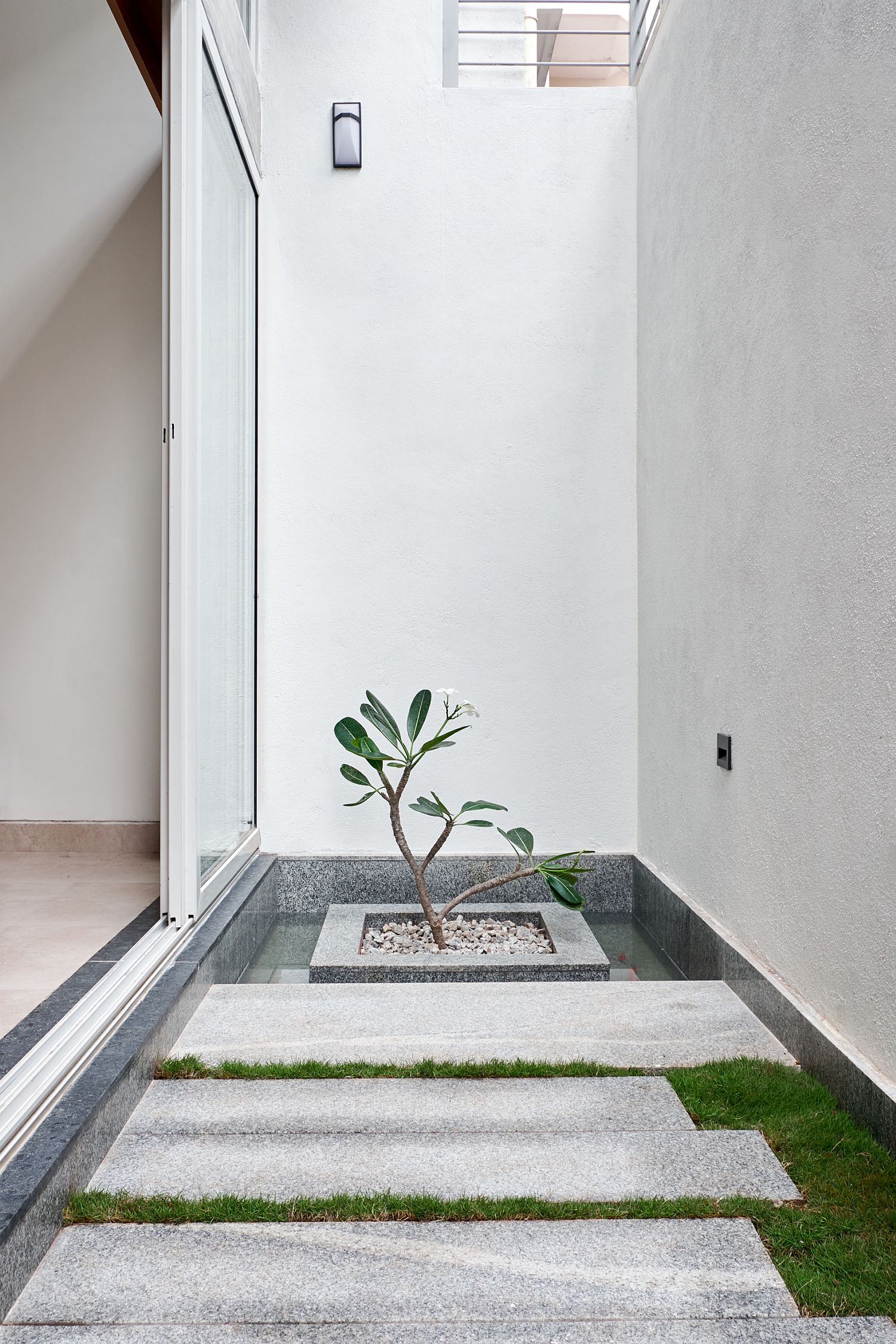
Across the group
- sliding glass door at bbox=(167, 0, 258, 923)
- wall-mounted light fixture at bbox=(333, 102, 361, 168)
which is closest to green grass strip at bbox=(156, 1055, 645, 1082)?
sliding glass door at bbox=(167, 0, 258, 923)

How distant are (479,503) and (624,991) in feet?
5.94

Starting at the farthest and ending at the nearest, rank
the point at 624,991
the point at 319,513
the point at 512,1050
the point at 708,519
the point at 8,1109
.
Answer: the point at 319,513
the point at 708,519
the point at 624,991
the point at 512,1050
the point at 8,1109

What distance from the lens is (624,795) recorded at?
3467mm

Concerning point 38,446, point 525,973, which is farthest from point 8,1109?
point 38,446

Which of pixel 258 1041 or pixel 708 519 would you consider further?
pixel 708 519

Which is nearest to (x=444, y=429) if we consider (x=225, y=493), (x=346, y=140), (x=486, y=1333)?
(x=225, y=493)

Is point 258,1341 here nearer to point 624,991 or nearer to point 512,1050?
point 512,1050

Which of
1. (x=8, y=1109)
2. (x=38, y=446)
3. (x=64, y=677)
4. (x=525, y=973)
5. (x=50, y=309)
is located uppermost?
(x=50, y=309)

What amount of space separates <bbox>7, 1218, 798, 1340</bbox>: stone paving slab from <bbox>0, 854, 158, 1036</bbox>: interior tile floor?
26.0 inches

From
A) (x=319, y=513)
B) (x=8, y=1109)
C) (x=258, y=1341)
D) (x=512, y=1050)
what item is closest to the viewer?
(x=258, y=1341)

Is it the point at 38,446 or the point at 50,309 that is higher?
the point at 50,309

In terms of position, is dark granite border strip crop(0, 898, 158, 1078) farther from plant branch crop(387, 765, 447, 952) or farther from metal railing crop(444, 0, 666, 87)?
metal railing crop(444, 0, 666, 87)

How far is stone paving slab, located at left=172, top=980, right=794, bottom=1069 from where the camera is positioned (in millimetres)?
1891

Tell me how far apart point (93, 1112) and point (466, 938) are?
5.48 ft
